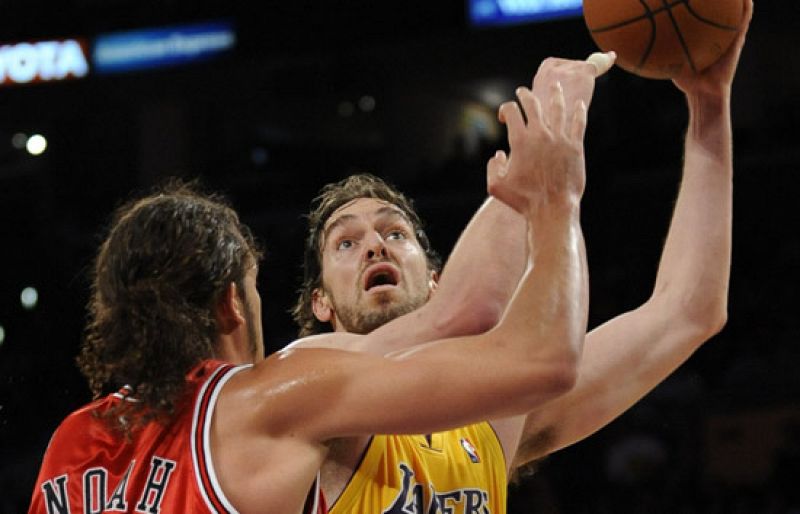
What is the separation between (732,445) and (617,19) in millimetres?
5495

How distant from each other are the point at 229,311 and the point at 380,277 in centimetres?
96

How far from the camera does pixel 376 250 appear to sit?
10.1 feet

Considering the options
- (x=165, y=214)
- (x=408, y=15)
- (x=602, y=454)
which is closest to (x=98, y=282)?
(x=165, y=214)

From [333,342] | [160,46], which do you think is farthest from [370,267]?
[160,46]

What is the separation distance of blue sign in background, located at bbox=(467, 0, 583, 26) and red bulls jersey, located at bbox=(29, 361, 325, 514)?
20.6 feet

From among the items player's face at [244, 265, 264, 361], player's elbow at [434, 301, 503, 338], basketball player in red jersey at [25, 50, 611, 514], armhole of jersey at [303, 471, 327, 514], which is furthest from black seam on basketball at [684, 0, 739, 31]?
armhole of jersey at [303, 471, 327, 514]

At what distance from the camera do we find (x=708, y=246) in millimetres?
2764

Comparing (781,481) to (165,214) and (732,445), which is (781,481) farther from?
(165,214)

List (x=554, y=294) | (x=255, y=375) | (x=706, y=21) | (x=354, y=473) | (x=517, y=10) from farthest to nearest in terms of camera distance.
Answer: (x=517, y=10) → (x=706, y=21) → (x=354, y=473) → (x=255, y=375) → (x=554, y=294)

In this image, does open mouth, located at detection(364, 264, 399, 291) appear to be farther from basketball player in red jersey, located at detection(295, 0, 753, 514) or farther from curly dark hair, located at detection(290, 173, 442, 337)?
curly dark hair, located at detection(290, 173, 442, 337)

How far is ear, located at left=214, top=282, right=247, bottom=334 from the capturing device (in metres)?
2.16

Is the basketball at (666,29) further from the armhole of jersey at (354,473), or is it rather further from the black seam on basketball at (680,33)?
the armhole of jersey at (354,473)

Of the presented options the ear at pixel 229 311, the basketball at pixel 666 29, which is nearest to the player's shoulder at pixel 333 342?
the ear at pixel 229 311

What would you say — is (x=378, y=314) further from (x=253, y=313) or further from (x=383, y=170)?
(x=383, y=170)
